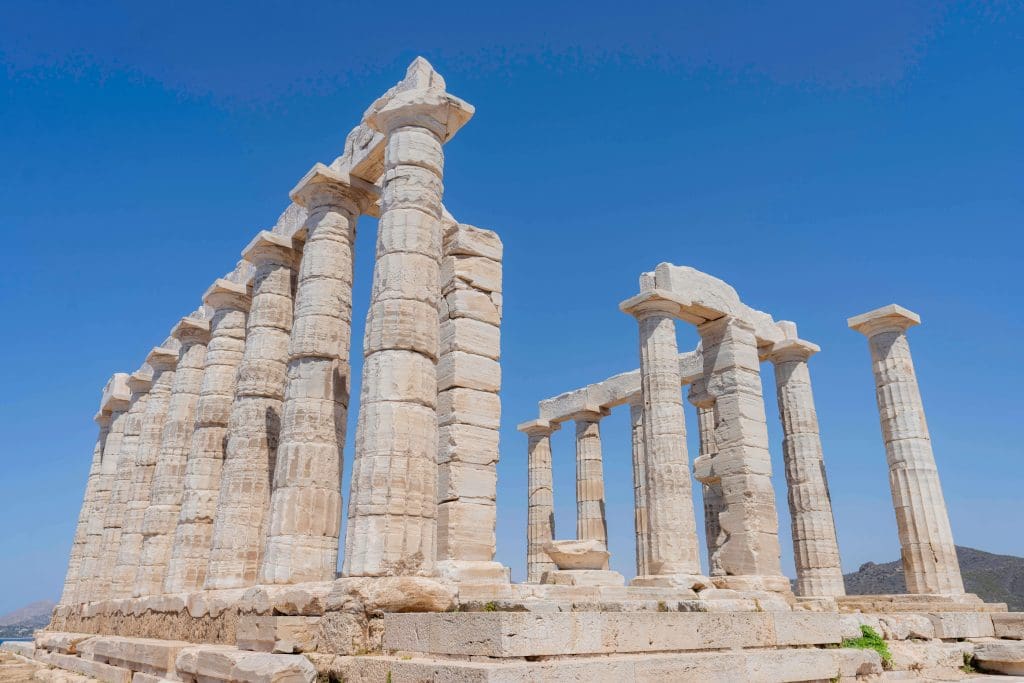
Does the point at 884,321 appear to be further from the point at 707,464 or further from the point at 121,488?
the point at 121,488

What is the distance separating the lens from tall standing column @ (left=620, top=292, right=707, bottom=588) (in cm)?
1647

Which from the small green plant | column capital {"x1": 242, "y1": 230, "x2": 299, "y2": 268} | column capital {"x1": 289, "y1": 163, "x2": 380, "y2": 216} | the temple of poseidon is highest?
column capital {"x1": 289, "y1": 163, "x2": 380, "y2": 216}

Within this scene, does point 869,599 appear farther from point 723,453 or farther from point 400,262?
point 400,262

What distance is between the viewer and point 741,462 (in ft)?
58.5

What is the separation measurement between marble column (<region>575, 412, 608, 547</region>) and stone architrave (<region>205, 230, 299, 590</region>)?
13297 mm

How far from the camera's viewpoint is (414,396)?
413 inches

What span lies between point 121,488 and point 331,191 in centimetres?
1382

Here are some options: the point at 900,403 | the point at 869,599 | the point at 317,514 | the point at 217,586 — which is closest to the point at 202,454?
the point at 217,586

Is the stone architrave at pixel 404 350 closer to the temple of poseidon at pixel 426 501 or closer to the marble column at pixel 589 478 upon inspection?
the temple of poseidon at pixel 426 501

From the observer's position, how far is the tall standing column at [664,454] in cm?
1647

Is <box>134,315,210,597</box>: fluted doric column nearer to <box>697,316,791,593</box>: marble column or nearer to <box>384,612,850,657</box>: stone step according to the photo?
<box>384,612,850,657</box>: stone step

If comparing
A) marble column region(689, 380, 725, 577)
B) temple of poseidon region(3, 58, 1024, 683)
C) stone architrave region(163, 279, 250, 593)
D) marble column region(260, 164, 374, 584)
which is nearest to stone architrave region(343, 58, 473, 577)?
temple of poseidon region(3, 58, 1024, 683)

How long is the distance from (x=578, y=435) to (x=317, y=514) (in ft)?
49.6

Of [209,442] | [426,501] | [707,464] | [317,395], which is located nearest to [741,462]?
[707,464]
